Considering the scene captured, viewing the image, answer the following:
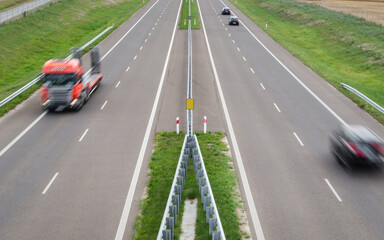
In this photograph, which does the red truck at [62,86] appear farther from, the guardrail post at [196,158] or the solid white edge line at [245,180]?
the guardrail post at [196,158]

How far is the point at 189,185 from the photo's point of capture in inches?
613

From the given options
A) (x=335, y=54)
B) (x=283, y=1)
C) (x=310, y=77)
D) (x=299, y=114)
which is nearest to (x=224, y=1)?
(x=283, y=1)

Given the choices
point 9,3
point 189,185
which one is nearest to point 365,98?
point 189,185

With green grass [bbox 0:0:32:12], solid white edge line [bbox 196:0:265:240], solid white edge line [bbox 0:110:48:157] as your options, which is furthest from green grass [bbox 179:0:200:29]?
solid white edge line [bbox 0:110:48:157]

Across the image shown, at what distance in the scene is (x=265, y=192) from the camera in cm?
1550

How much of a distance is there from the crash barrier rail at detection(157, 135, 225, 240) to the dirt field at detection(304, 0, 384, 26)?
57580 mm

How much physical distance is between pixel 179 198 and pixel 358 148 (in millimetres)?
7843

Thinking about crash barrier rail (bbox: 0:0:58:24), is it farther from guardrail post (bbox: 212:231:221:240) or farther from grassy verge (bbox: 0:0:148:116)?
guardrail post (bbox: 212:231:221:240)

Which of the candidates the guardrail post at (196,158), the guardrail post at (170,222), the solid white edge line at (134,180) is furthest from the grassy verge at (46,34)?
the guardrail post at (170,222)

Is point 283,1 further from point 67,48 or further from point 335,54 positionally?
point 67,48

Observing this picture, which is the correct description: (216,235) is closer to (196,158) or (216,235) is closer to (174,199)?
(174,199)

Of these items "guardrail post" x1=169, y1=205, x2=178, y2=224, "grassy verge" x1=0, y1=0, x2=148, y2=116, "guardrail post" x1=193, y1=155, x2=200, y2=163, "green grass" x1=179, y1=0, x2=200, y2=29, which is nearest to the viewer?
"guardrail post" x1=169, y1=205, x2=178, y2=224

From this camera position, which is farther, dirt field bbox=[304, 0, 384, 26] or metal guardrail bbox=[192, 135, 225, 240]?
dirt field bbox=[304, 0, 384, 26]

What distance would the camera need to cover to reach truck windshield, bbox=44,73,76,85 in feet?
79.6
